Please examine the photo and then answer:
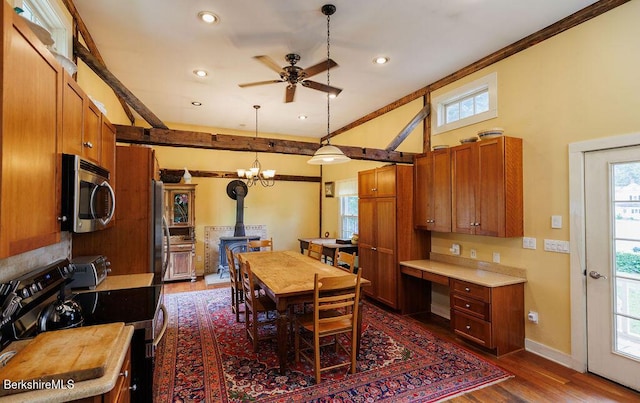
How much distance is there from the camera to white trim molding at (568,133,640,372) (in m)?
2.79

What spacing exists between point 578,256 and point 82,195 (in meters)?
3.96

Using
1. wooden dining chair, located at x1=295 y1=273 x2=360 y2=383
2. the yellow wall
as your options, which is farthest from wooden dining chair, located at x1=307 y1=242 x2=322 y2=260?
the yellow wall

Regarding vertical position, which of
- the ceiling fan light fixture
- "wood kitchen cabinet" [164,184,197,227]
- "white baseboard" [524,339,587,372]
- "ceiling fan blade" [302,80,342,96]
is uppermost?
the ceiling fan light fixture

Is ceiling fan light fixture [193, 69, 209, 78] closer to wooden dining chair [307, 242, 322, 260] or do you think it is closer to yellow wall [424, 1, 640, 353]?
wooden dining chair [307, 242, 322, 260]

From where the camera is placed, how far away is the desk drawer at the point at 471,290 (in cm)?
304

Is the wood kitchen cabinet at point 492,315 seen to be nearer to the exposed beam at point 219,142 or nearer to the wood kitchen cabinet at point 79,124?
the exposed beam at point 219,142

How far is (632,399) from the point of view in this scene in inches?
93.5

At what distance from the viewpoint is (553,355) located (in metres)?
2.98

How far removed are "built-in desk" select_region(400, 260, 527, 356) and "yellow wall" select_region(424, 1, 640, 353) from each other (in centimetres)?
16

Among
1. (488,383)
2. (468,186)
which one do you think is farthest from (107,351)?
(468,186)

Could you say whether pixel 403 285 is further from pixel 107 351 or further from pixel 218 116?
pixel 218 116

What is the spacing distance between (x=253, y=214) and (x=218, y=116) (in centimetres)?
232

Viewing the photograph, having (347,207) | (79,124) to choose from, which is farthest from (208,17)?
(347,207)

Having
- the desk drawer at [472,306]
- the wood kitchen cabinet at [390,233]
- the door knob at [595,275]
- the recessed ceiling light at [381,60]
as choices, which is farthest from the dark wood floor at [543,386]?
the recessed ceiling light at [381,60]
